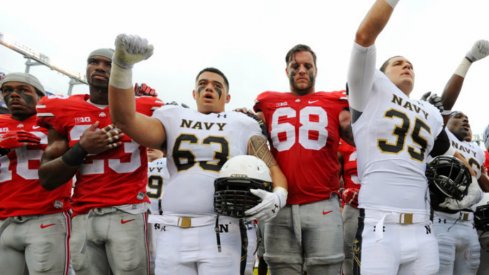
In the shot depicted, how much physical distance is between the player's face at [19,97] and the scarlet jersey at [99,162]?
0.54 m

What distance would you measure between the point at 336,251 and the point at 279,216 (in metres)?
0.51

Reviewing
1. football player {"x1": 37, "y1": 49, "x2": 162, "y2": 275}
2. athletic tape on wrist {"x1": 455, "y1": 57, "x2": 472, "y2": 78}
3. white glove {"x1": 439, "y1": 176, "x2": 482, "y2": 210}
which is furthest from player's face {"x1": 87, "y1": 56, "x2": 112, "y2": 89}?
athletic tape on wrist {"x1": 455, "y1": 57, "x2": 472, "y2": 78}

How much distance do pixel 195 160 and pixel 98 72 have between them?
1408mm

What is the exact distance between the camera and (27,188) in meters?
3.70

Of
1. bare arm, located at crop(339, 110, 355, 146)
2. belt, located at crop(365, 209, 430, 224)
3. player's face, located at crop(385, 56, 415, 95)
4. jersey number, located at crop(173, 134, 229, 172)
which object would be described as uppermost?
player's face, located at crop(385, 56, 415, 95)

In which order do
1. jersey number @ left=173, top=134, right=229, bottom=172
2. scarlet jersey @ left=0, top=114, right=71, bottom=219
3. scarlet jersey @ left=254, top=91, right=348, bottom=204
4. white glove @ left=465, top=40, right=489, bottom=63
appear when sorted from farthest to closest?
white glove @ left=465, top=40, right=489, bottom=63
scarlet jersey @ left=0, top=114, right=71, bottom=219
scarlet jersey @ left=254, top=91, right=348, bottom=204
jersey number @ left=173, top=134, right=229, bottom=172

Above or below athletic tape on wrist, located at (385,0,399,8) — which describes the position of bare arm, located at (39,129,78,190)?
below

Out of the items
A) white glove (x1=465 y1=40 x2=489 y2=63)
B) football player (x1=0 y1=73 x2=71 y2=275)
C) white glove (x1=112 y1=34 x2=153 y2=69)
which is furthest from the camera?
white glove (x1=465 y1=40 x2=489 y2=63)

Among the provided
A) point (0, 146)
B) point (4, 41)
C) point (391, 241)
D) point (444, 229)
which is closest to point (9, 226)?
point (0, 146)

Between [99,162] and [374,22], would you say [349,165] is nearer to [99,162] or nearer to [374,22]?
[374,22]

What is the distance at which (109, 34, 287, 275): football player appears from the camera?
8.20ft

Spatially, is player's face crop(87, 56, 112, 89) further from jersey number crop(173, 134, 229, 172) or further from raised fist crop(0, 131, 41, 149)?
jersey number crop(173, 134, 229, 172)

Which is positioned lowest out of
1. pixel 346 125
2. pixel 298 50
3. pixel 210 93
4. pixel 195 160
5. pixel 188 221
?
pixel 188 221

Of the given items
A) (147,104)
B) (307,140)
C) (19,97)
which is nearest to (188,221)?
(307,140)
